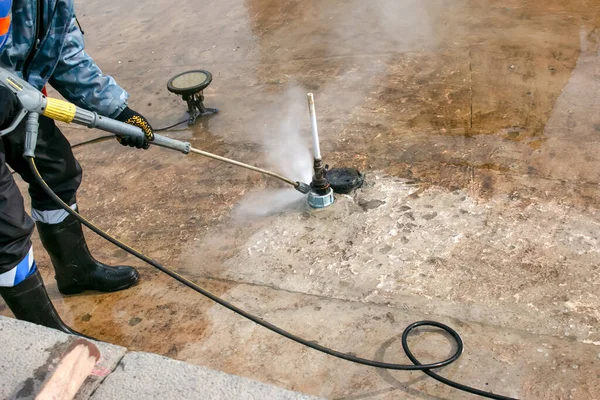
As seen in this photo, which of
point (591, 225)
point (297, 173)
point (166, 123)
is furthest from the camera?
point (166, 123)

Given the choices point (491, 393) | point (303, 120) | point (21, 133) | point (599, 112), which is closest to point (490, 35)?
point (599, 112)

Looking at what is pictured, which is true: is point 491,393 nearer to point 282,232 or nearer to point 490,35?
point 282,232

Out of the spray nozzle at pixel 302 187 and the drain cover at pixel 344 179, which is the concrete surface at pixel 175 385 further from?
the drain cover at pixel 344 179

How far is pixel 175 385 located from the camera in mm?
1837

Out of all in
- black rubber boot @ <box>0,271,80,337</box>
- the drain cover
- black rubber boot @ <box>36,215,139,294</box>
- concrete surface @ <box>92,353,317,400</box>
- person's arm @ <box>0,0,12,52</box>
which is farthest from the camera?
the drain cover

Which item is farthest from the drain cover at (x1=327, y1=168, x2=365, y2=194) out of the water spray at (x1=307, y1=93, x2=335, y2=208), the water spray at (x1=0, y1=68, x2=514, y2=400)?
the water spray at (x1=0, y1=68, x2=514, y2=400)

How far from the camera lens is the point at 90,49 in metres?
6.28

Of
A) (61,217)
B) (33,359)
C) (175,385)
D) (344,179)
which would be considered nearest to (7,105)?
(61,217)

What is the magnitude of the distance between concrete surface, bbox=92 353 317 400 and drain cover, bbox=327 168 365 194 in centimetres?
181

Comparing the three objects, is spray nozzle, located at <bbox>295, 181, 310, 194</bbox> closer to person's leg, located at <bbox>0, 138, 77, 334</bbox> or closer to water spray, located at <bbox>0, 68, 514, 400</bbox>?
water spray, located at <bbox>0, 68, 514, 400</bbox>

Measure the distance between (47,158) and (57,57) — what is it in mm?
446

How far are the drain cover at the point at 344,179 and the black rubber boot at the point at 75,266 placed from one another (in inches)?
50.6

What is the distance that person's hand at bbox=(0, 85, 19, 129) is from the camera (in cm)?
212

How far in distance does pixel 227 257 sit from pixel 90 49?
4124 mm
